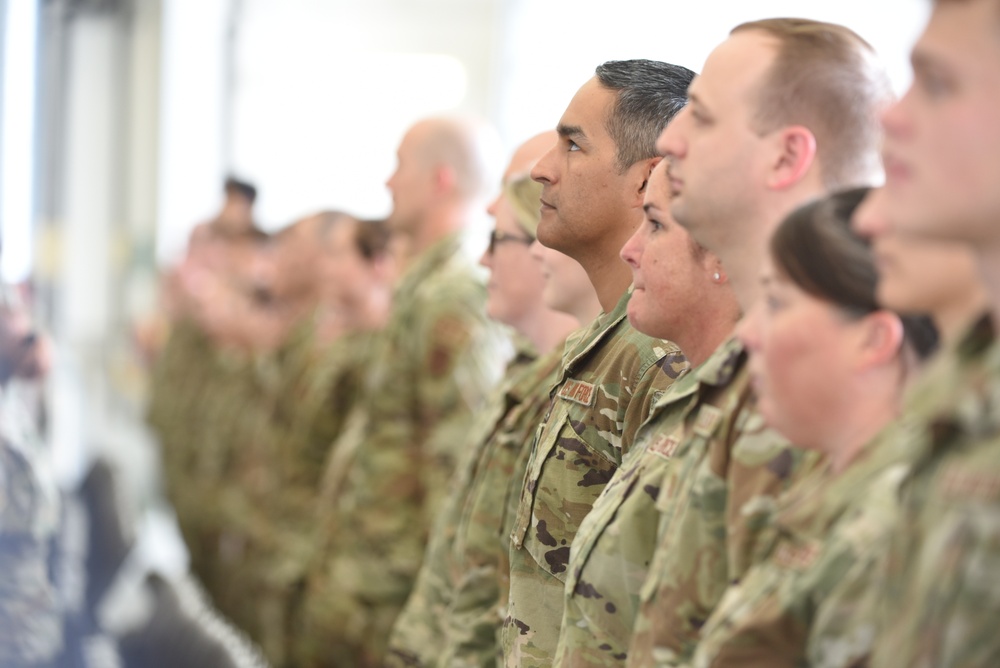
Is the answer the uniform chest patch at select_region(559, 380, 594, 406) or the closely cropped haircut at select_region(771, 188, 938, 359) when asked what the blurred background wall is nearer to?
the uniform chest patch at select_region(559, 380, 594, 406)

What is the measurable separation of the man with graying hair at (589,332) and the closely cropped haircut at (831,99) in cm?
56

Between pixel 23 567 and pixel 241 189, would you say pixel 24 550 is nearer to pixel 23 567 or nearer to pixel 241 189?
pixel 23 567

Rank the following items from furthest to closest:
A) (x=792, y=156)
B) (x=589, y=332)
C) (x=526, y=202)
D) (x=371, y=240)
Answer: (x=371, y=240) < (x=526, y=202) < (x=589, y=332) < (x=792, y=156)

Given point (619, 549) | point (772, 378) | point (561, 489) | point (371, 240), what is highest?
point (772, 378)

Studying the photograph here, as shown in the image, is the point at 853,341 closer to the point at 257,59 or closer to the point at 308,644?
the point at 308,644

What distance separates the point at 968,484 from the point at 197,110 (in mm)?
10286

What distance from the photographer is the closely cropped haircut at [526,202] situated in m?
A: 2.85

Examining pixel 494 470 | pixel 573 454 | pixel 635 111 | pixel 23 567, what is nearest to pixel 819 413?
pixel 573 454

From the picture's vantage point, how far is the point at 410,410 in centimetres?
393

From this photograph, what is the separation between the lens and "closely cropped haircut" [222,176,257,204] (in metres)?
7.94

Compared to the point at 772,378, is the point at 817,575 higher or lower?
lower

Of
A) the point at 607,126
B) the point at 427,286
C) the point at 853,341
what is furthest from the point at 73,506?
the point at 853,341

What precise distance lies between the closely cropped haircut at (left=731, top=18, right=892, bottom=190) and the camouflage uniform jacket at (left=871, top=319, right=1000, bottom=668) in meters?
0.46

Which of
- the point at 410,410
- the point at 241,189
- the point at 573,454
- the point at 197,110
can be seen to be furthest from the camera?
the point at 197,110
